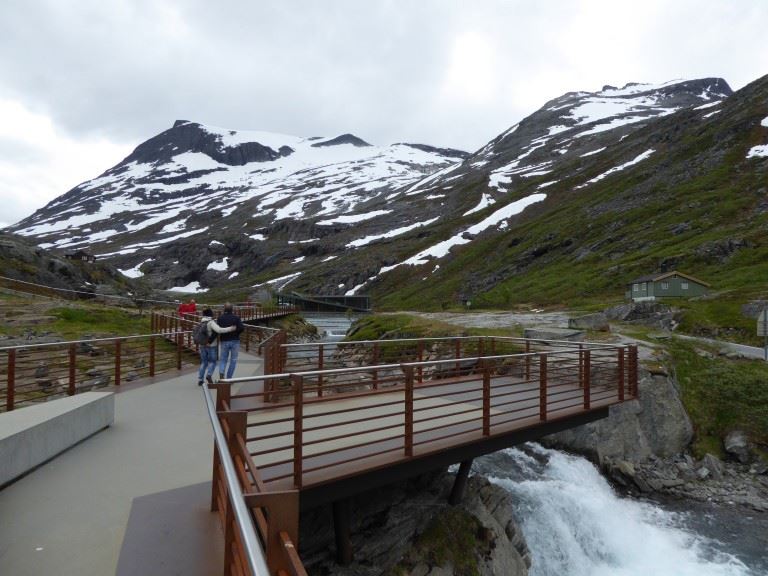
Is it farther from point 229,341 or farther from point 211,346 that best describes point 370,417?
point 211,346

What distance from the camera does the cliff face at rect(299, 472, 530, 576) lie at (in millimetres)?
6594

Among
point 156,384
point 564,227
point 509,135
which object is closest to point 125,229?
point 509,135

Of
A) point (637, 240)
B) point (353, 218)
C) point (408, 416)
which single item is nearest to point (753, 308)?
point (408, 416)

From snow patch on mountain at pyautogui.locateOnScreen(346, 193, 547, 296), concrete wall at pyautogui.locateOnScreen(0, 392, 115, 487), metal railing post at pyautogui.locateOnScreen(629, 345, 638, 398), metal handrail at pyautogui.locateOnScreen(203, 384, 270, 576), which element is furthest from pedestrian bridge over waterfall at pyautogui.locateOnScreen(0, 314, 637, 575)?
snow patch on mountain at pyautogui.locateOnScreen(346, 193, 547, 296)

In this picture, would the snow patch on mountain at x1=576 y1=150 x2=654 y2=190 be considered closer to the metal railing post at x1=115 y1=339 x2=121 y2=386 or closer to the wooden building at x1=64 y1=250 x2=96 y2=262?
the wooden building at x1=64 y1=250 x2=96 y2=262

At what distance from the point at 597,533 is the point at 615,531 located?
47 centimetres

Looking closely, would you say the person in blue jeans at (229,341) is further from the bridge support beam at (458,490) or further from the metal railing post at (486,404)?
the metal railing post at (486,404)

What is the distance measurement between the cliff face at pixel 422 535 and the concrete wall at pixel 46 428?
11.7 feet

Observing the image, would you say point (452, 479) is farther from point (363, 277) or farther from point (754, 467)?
point (363, 277)

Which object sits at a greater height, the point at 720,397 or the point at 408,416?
the point at 408,416

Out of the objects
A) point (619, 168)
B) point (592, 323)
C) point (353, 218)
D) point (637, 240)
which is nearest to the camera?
point (592, 323)

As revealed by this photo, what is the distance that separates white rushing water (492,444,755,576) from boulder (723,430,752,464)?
149 inches

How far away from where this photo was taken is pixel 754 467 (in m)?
12.6

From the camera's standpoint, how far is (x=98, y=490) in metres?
5.07
